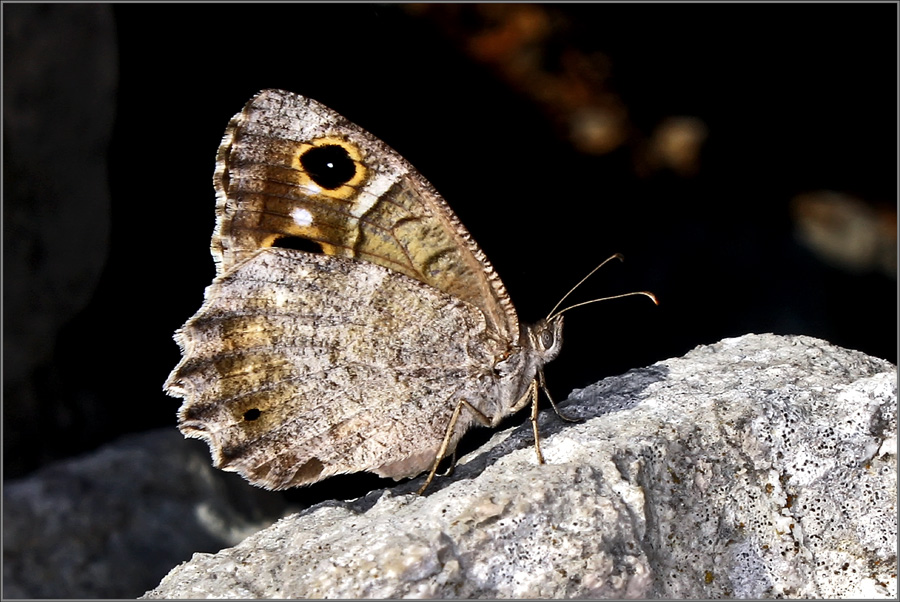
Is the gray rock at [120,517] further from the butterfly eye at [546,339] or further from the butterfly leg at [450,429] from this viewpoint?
the butterfly eye at [546,339]

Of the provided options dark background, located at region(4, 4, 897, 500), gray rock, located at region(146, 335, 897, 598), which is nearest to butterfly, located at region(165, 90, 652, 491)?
gray rock, located at region(146, 335, 897, 598)

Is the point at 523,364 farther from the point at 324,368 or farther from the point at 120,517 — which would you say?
the point at 120,517

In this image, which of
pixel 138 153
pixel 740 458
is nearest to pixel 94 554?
pixel 138 153

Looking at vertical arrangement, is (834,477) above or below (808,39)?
below

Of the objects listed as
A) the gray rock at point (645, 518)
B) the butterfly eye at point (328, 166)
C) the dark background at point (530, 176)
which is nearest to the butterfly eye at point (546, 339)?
the gray rock at point (645, 518)

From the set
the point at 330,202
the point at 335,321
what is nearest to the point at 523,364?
the point at 335,321

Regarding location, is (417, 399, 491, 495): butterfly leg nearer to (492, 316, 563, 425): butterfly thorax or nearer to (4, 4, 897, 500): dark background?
(492, 316, 563, 425): butterfly thorax

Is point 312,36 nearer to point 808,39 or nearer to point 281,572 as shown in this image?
point 808,39
